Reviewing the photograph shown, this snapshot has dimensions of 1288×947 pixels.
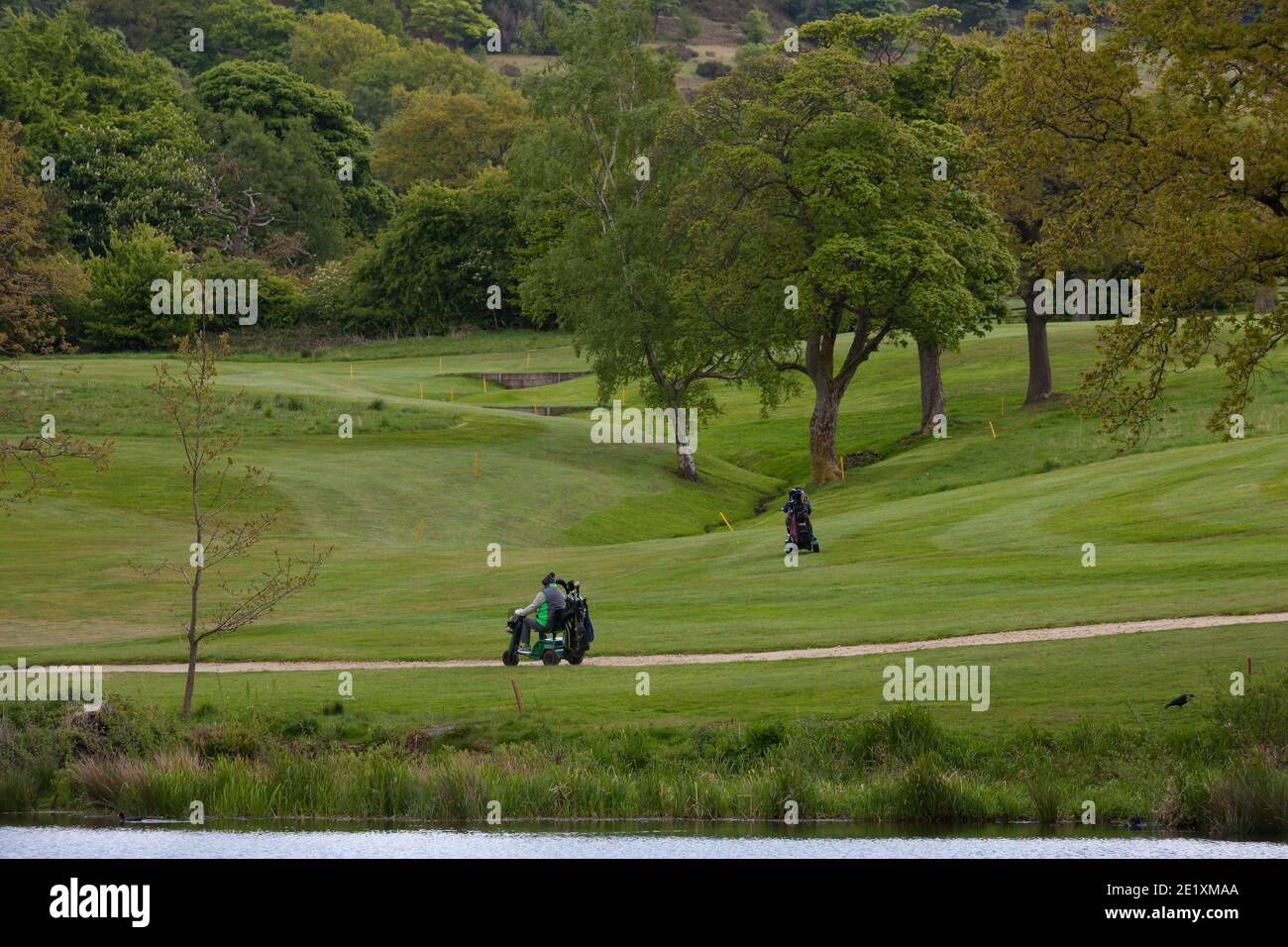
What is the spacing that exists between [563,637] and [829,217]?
38.2 metres

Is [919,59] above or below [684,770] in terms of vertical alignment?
above

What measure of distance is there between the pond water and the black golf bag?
20.4 metres

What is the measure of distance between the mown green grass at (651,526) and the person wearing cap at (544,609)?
2.13 metres

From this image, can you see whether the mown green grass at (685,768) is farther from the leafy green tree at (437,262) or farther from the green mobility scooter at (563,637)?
the leafy green tree at (437,262)

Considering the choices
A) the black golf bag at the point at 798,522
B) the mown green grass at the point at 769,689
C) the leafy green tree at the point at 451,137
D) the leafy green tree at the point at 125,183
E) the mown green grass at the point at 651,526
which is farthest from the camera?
the leafy green tree at the point at 451,137

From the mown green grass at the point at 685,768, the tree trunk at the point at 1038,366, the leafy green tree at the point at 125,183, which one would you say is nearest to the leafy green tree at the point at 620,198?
the tree trunk at the point at 1038,366

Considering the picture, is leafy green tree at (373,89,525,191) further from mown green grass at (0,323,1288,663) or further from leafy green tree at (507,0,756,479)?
leafy green tree at (507,0,756,479)

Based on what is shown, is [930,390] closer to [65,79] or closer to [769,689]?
[769,689]

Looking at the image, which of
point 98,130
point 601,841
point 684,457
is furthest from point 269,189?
point 601,841

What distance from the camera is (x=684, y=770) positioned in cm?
2709

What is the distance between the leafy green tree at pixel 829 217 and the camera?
66.8m

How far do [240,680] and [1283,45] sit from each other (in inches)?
910
